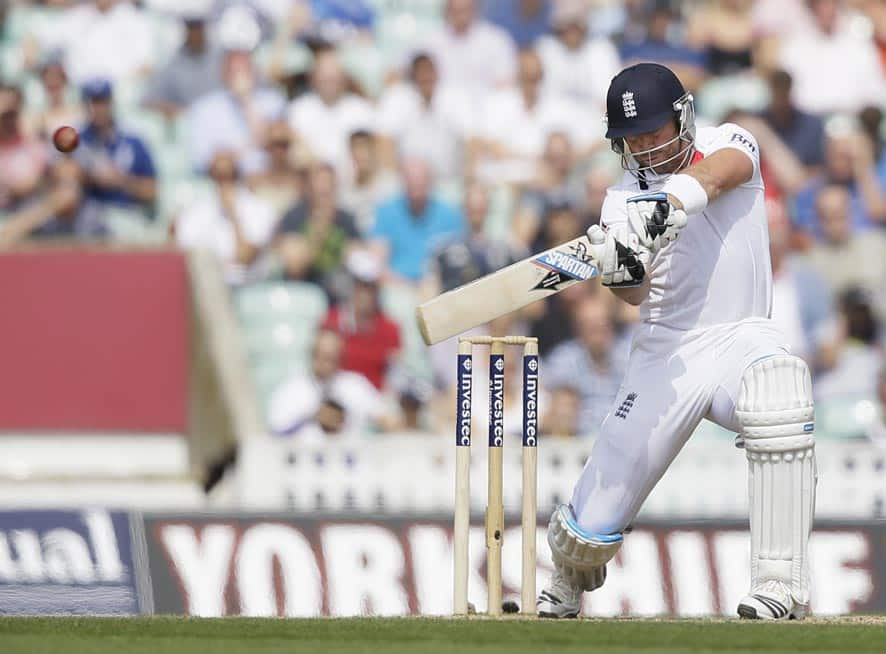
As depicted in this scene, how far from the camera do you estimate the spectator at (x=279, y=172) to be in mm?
9625

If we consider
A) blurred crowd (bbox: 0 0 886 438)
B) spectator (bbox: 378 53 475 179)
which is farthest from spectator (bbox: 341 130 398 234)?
spectator (bbox: 378 53 475 179)

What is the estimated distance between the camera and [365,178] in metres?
9.63

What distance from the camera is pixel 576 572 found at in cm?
524

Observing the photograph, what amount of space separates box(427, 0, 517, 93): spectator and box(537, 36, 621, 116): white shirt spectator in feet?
0.77

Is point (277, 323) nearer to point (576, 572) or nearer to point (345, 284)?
point (345, 284)

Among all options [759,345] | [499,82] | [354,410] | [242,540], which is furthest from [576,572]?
[499,82]

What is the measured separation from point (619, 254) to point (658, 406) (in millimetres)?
618

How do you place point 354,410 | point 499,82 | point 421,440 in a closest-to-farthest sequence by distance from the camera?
point 421,440 < point 354,410 < point 499,82

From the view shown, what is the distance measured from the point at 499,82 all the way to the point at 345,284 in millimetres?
1905

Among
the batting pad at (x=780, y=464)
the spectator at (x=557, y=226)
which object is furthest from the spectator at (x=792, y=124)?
the batting pad at (x=780, y=464)

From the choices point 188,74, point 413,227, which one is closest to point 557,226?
point 413,227

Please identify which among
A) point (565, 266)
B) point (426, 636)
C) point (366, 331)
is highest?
point (565, 266)

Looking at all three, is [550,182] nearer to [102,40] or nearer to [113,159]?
[113,159]

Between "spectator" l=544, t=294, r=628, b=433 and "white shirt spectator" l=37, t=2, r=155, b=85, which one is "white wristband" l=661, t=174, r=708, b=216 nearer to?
"spectator" l=544, t=294, r=628, b=433
